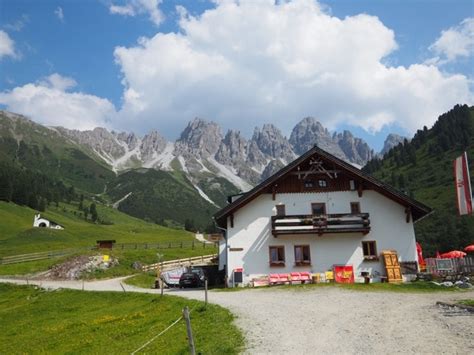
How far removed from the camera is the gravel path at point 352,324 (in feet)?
42.2

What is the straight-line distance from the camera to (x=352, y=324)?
1622 centimetres

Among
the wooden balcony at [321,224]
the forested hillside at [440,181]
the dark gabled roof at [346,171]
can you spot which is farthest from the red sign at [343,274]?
the forested hillside at [440,181]

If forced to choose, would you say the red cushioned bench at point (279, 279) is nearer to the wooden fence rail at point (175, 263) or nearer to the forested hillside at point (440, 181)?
the wooden fence rail at point (175, 263)

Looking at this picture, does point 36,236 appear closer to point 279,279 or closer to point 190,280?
point 190,280

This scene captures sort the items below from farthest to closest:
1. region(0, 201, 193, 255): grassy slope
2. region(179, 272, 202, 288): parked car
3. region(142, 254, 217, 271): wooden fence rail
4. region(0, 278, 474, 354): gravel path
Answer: region(0, 201, 193, 255): grassy slope
region(142, 254, 217, 271): wooden fence rail
region(179, 272, 202, 288): parked car
region(0, 278, 474, 354): gravel path

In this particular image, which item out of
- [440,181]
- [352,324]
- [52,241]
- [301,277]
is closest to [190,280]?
[301,277]

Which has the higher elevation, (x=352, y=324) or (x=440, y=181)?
(x=440, y=181)

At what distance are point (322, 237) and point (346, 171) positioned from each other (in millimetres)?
6348

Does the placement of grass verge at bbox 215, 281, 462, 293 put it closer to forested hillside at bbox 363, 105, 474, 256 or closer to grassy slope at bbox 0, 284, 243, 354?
grassy slope at bbox 0, 284, 243, 354

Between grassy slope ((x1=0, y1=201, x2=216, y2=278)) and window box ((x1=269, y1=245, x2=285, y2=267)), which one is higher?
grassy slope ((x1=0, y1=201, x2=216, y2=278))

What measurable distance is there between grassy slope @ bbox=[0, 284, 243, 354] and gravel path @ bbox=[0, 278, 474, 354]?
4.34ft

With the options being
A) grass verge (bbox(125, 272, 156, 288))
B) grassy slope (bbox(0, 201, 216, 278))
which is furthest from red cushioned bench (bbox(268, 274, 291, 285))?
grassy slope (bbox(0, 201, 216, 278))

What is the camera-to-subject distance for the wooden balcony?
34.5 m

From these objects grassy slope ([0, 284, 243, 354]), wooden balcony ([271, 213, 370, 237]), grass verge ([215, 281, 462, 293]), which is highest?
wooden balcony ([271, 213, 370, 237])
